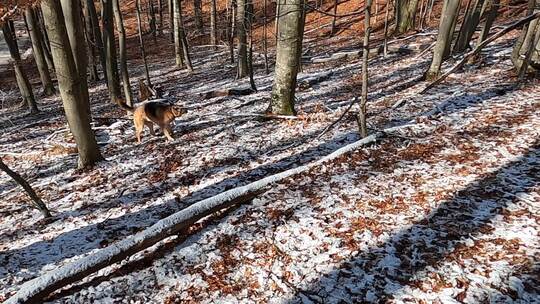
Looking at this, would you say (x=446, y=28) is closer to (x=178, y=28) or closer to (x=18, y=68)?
(x=178, y=28)

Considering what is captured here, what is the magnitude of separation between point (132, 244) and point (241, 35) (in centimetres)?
1308

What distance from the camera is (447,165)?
645cm

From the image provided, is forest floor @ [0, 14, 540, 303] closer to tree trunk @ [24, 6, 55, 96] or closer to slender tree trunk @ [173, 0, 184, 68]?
tree trunk @ [24, 6, 55, 96]

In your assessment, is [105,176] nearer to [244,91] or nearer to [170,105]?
[170,105]

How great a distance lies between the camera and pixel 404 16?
22.9 metres

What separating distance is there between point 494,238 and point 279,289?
3007 mm

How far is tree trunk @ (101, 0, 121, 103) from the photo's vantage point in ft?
43.1

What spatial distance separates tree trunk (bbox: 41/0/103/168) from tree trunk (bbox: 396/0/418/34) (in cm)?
2142

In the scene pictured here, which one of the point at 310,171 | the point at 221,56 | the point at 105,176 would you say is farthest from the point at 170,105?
the point at 221,56

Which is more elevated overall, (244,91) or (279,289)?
(279,289)

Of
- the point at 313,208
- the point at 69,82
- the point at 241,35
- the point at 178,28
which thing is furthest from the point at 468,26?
the point at 178,28

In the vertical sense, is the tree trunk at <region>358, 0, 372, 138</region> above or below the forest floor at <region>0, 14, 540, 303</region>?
above

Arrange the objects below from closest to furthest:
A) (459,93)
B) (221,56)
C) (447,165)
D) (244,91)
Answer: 1. (447,165)
2. (459,93)
3. (244,91)
4. (221,56)

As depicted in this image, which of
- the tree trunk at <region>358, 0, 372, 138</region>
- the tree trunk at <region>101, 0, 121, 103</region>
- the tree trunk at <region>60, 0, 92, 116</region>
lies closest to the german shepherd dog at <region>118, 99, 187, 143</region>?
the tree trunk at <region>60, 0, 92, 116</region>
